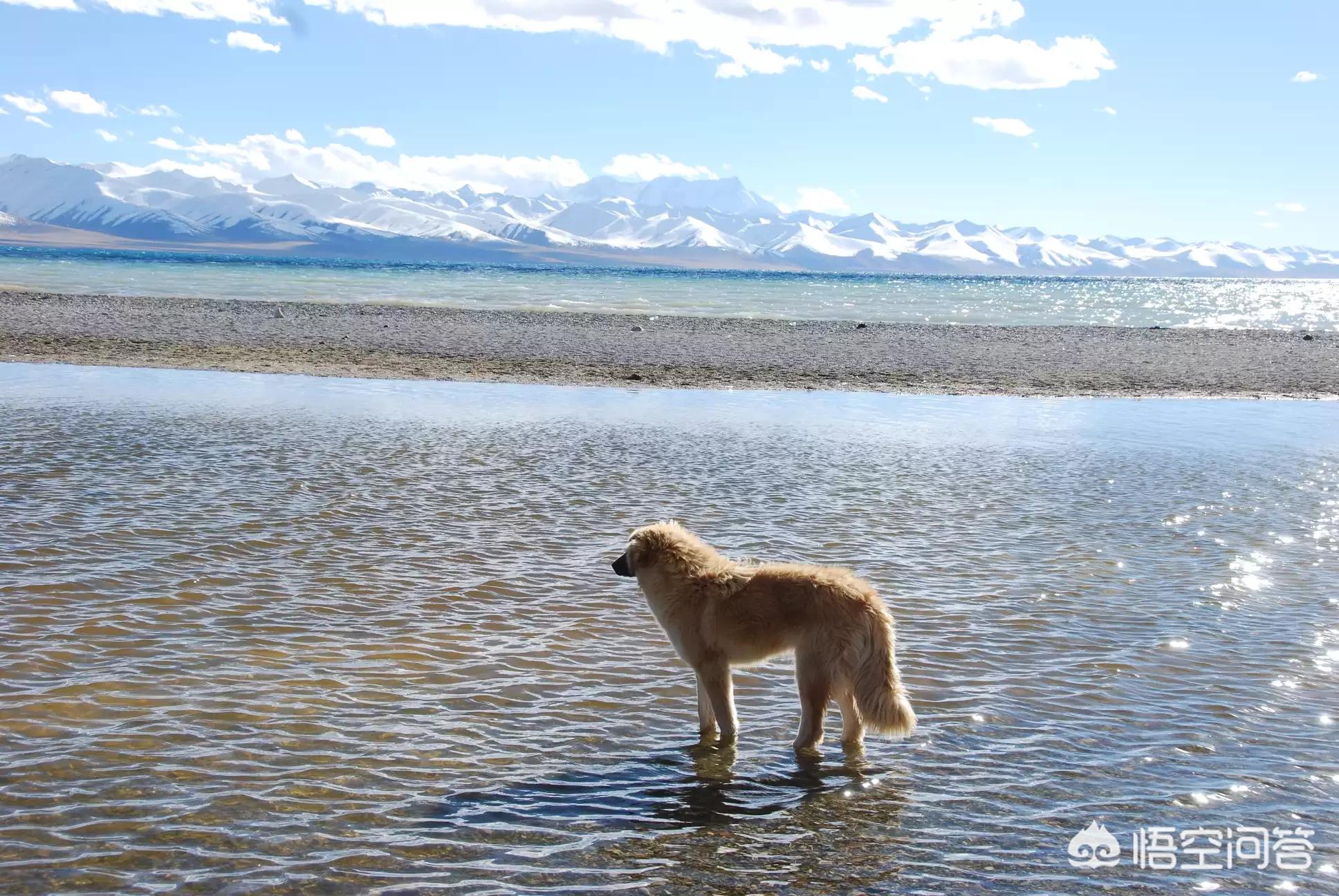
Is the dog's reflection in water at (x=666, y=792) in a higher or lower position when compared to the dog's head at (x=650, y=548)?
lower

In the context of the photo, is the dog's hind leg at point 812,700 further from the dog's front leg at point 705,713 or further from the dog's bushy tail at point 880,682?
the dog's front leg at point 705,713

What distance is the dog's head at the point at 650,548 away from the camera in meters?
7.00

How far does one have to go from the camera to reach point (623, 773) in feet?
20.4

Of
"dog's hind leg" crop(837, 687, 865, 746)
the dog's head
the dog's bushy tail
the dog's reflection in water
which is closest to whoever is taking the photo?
the dog's reflection in water

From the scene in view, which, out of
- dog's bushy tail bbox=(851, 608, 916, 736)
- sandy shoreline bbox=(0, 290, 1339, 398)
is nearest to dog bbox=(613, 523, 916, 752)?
dog's bushy tail bbox=(851, 608, 916, 736)

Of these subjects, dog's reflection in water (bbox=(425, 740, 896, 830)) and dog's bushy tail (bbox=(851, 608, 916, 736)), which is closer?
dog's reflection in water (bbox=(425, 740, 896, 830))

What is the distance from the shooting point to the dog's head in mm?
7004

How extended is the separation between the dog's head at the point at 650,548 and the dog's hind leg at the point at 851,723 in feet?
4.32

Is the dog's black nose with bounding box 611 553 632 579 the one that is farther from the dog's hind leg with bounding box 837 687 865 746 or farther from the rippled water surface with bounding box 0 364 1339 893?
the dog's hind leg with bounding box 837 687 865 746

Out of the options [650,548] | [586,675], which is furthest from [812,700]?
[586,675]

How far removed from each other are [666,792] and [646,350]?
2587 centimetres

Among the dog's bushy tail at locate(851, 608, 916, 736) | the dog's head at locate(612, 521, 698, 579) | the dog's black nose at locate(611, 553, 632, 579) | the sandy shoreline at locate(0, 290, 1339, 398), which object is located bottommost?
the dog's bushy tail at locate(851, 608, 916, 736)

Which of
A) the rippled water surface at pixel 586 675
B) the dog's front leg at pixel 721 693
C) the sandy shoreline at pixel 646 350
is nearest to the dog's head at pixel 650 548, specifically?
the dog's front leg at pixel 721 693

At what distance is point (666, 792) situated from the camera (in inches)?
236
